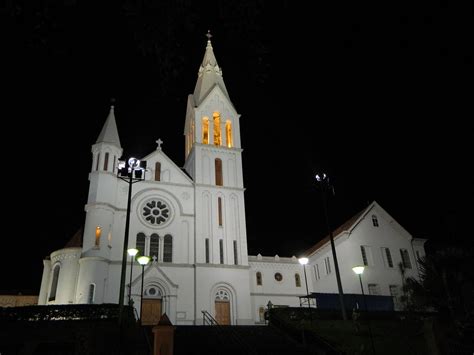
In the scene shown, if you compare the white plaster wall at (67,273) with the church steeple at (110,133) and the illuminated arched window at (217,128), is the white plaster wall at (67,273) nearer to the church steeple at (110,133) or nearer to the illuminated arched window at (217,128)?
the church steeple at (110,133)

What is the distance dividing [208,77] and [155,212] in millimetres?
19125

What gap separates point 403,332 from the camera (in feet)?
80.8

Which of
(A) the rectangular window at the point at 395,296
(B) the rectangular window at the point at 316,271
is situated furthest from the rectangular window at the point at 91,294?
(A) the rectangular window at the point at 395,296

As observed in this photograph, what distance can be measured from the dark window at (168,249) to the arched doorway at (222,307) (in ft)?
17.0

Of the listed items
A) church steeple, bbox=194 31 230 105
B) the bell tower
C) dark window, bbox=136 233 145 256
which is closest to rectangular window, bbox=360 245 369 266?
the bell tower

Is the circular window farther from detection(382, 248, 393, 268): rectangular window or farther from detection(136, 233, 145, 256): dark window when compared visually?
detection(382, 248, 393, 268): rectangular window

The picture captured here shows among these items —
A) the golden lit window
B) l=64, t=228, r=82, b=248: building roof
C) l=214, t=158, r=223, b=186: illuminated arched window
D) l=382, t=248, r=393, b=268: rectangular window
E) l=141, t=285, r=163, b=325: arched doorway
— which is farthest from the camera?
l=214, t=158, r=223, b=186: illuminated arched window

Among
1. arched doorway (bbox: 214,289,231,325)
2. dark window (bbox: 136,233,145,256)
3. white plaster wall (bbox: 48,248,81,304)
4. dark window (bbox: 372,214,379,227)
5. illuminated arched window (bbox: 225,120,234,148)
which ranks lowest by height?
arched doorway (bbox: 214,289,231,325)

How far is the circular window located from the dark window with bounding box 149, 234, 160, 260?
1113 millimetres

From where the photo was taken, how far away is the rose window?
36.8m

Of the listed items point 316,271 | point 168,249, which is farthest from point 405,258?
point 168,249

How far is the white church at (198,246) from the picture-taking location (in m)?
33.2

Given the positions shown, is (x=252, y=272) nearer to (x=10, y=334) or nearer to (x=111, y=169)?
(x=111, y=169)

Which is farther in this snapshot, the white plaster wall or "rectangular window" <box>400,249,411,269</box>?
"rectangular window" <box>400,249,411,269</box>
